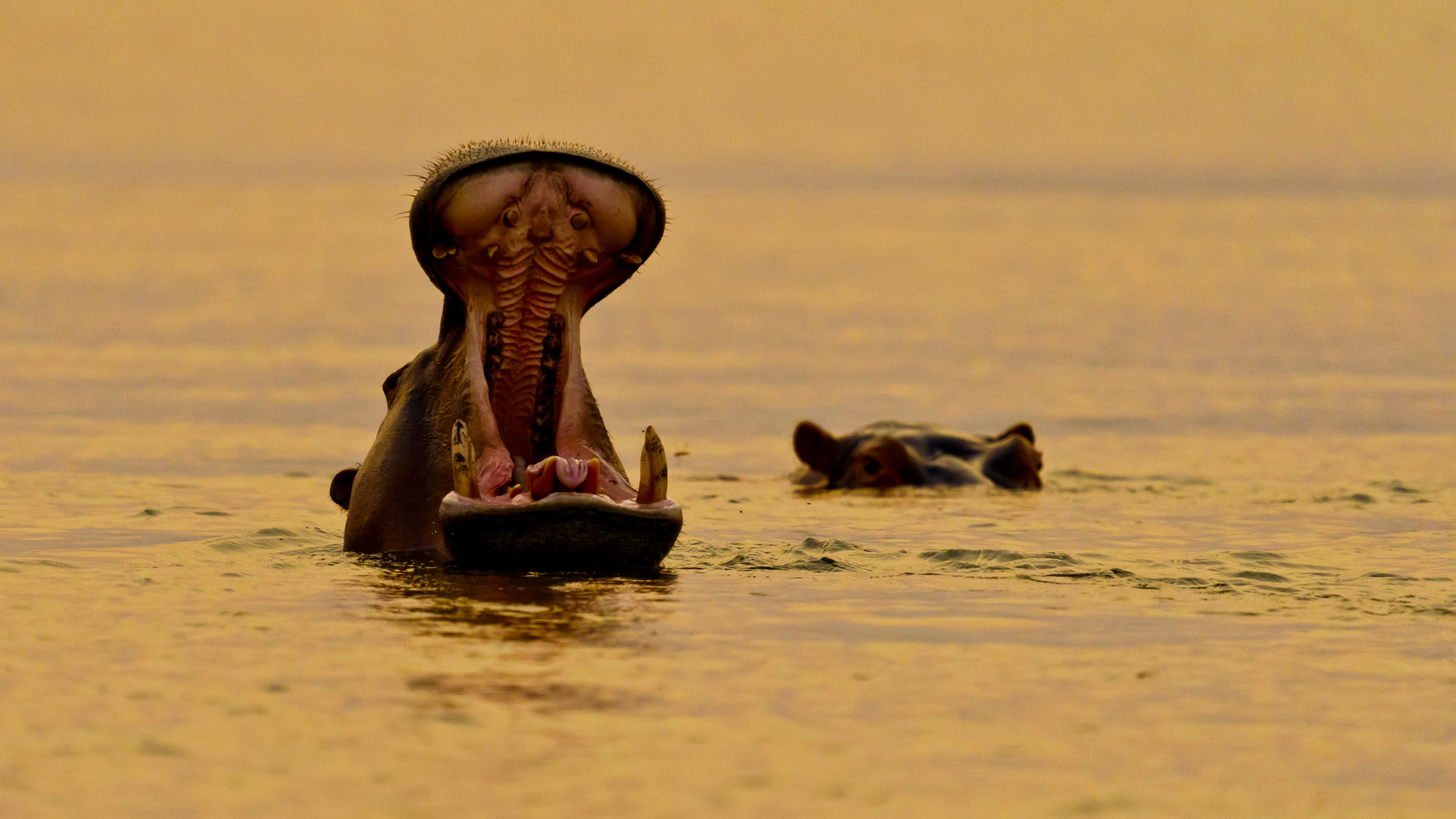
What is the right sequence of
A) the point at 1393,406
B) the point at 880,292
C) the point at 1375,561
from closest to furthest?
the point at 1375,561 → the point at 1393,406 → the point at 880,292

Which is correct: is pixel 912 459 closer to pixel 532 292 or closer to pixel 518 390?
pixel 518 390

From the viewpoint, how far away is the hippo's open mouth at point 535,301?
24.7 feet

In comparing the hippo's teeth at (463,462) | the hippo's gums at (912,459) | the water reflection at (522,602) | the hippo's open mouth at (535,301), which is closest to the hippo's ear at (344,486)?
the water reflection at (522,602)

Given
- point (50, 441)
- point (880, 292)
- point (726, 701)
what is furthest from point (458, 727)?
point (880, 292)

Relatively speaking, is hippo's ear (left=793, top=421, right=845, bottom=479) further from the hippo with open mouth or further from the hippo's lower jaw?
the hippo's lower jaw

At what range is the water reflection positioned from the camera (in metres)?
6.52

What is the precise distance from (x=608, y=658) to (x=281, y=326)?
58.8ft

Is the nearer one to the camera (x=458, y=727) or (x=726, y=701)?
(x=458, y=727)

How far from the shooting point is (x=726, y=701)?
5652mm

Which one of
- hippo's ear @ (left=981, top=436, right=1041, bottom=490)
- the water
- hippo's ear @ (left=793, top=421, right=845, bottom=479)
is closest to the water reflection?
the water

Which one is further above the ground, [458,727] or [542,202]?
A: [542,202]

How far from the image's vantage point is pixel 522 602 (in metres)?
7.03

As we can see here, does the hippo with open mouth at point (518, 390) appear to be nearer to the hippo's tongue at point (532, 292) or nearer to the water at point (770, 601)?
the hippo's tongue at point (532, 292)

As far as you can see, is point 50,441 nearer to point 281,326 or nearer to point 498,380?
point 498,380
